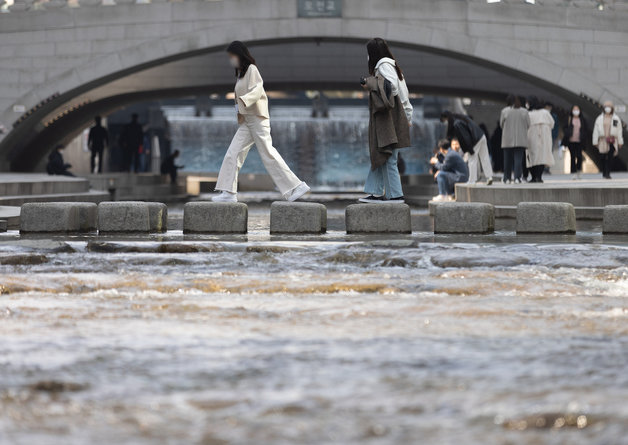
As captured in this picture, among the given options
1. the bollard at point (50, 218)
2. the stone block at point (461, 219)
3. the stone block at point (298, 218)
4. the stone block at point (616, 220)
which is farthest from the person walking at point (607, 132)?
the bollard at point (50, 218)

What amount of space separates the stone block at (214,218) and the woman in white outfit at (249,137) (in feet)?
1.72

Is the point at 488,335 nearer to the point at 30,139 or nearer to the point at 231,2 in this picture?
the point at 231,2

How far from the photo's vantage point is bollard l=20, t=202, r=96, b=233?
441 inches

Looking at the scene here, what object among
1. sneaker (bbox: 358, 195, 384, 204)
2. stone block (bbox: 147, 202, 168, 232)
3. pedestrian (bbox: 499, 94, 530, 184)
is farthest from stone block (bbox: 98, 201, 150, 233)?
pedestrian (bbox: 499, 94, 530, 184)

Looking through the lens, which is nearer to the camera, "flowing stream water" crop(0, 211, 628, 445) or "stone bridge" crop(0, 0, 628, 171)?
"flowing stream water" crop(0, 211, 628, 445)

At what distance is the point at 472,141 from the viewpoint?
17703 millimetres

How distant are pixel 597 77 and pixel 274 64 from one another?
1229 centimetres

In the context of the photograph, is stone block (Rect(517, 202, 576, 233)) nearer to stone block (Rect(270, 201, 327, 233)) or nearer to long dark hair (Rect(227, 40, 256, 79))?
stone block (Rect(270, 201, 327, 233))

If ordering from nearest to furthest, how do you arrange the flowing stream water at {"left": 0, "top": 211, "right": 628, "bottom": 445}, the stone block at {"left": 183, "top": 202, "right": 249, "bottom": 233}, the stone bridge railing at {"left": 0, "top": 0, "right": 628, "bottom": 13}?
the flowing stream water at {"left": 0, "top": 211, "right": 628, "bottom": 445} < the stone block at {"left": 183, "top": 202, "right": 249, "bottom": 233} < the stone bridge railing at {"left": 0, "top": 0, "right": 628, "bottom": 13}

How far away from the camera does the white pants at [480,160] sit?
17.9 m

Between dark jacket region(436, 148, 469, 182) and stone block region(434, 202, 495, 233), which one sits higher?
dark jacket region(436, 148, 469, 182)

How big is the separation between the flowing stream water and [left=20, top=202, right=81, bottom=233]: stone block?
2484 mm

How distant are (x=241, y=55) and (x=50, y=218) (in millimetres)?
2752

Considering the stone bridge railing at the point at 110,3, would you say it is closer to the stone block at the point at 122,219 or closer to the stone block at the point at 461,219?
the stone block at the point at 461,219
